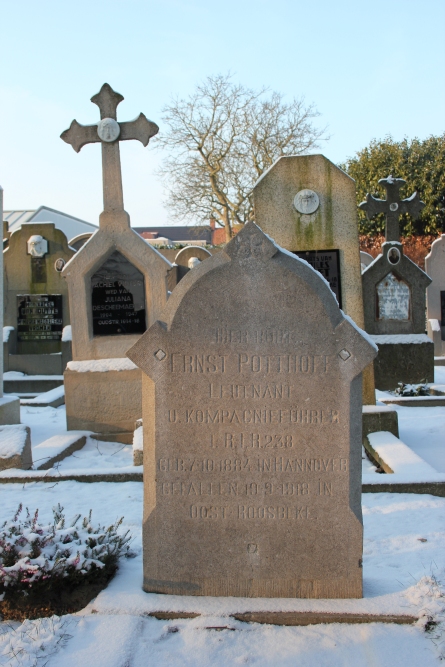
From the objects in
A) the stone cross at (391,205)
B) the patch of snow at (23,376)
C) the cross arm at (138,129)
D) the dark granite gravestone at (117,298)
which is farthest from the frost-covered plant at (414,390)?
the patch of snow at (23,376)

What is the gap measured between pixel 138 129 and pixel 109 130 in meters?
0.36

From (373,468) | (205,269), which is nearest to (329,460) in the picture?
(205,269)

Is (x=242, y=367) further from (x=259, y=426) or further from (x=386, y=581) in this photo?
(x=386, y=581)

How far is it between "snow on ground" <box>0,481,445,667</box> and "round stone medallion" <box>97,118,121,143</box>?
17.4ft

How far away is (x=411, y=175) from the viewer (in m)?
25.2

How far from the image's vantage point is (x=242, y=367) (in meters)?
2.84

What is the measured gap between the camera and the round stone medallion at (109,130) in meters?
7.07

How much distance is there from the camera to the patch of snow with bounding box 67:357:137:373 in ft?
22.6

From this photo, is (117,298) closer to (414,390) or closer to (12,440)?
(12,440)

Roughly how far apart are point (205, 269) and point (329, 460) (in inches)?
44.4

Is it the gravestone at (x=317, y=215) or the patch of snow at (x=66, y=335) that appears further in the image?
the patch of snow at (x=66, y=335)

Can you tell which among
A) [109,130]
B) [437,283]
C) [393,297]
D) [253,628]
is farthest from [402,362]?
[253,628]

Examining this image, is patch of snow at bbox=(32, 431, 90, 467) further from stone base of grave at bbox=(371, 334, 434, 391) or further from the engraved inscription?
the engraved inscription

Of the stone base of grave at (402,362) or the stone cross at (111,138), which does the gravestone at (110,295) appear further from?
the stone base of grave at (402,362)
